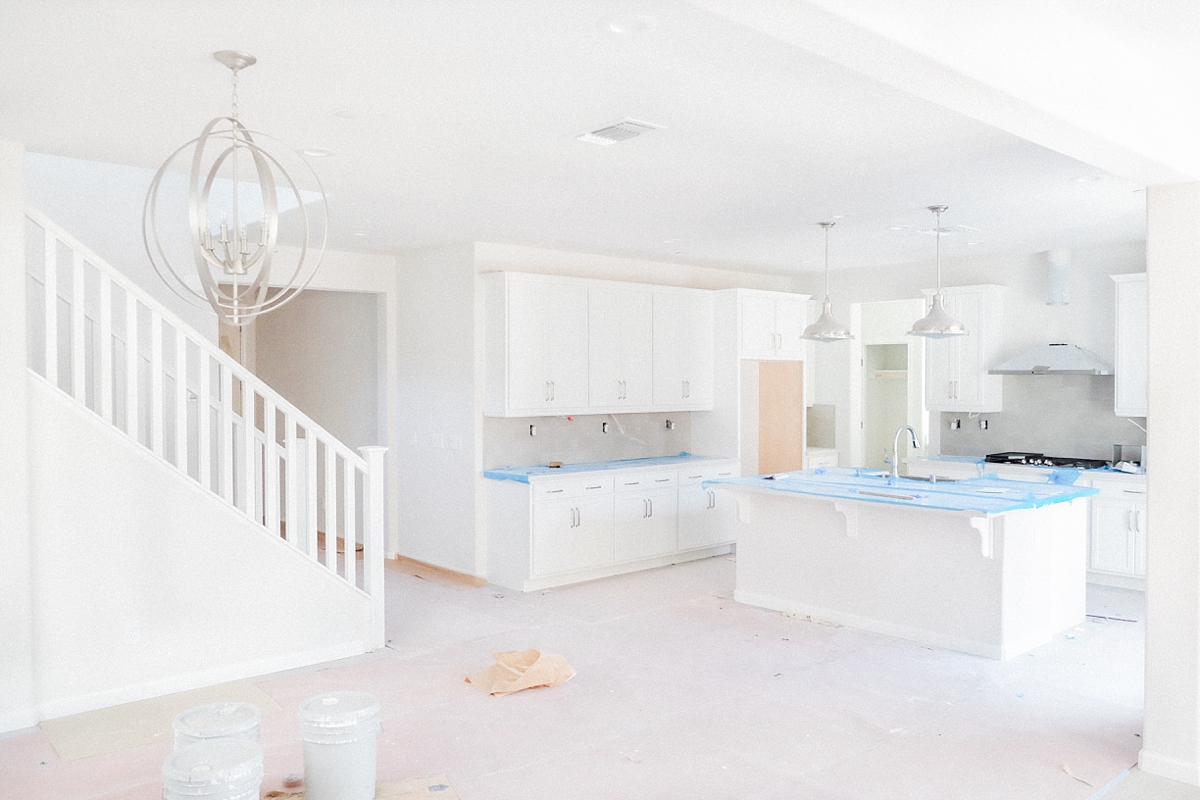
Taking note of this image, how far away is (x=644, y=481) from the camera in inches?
290

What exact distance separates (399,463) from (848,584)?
12.7 feet

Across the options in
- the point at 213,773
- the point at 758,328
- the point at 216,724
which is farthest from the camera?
the point at 758,328

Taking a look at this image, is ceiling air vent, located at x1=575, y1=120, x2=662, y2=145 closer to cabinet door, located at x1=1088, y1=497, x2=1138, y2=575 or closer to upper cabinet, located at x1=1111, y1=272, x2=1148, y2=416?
upper cabinet, located at x1=1111, y1=272, x2=1148, y2=416

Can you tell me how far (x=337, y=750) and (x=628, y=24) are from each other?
8.00 ft

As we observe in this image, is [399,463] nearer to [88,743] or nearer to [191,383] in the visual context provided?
[191,383]

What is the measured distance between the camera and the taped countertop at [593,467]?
267 inches

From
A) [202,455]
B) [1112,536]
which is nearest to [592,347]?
[202,455]

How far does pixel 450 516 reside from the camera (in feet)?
23.7

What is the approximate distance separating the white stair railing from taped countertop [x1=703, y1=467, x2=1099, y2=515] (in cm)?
252

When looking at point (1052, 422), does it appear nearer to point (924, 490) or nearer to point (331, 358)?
point (924, 490)

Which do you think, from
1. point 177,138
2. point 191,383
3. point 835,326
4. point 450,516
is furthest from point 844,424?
point 177,138

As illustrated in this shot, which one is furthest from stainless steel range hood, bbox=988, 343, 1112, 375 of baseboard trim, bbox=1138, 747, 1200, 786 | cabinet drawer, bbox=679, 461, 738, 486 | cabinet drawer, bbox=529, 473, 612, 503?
baseboard trim, bbox=1138, 747, 1200, 786

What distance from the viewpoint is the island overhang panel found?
5.16 m

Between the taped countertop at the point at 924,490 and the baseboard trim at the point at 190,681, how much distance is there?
107 inches
